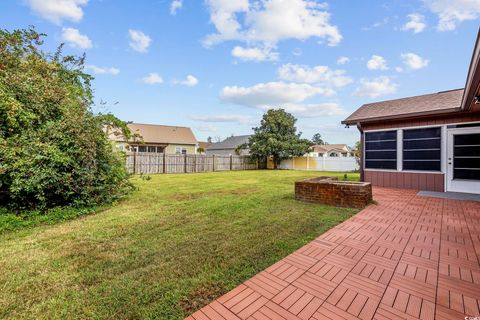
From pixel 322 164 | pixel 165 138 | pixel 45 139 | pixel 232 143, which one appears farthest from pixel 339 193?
pixel 232 143

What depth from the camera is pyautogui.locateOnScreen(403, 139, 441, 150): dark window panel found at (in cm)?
766

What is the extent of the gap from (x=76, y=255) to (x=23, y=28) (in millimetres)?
6487

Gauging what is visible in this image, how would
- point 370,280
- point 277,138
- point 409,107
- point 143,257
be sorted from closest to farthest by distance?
point 370,280
point 143,257
point 409,107
point 277,138

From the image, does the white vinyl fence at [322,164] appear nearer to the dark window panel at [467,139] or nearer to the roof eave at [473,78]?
the dark window panel at [467,139]

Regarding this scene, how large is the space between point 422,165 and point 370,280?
302 inches

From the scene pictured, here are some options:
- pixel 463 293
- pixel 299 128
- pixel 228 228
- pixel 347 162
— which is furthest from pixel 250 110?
pixel 463 293

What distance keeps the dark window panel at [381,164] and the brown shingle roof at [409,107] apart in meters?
1.73

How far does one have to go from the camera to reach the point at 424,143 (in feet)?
25.9

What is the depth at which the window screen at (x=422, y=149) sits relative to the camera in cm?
768

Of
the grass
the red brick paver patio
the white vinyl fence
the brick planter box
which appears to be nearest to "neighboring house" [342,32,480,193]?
the brick planter box

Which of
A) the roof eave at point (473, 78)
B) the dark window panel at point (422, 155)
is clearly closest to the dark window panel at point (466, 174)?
the dark window panel at point (422, 155)

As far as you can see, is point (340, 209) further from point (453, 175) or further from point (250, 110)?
point (250, 110)

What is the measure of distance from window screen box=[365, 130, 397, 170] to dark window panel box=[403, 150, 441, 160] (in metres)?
0.38

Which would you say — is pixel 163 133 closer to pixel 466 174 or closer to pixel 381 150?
pixel 381 150
